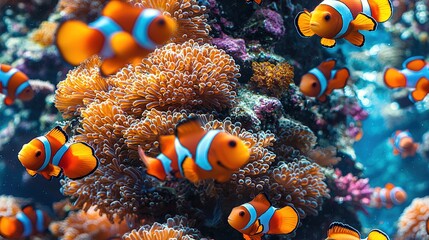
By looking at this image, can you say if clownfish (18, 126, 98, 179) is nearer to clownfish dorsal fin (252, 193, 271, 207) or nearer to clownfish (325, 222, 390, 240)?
clownfish dorsal fin (252, 193, 271, 207)

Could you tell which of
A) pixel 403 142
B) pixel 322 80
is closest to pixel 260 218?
pixel 322 80

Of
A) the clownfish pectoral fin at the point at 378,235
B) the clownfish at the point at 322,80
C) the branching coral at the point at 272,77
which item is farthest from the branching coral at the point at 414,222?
the clownfish pectoral fin at the point at 378,235

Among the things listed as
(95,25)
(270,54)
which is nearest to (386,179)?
(270,54)

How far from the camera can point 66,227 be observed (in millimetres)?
3662

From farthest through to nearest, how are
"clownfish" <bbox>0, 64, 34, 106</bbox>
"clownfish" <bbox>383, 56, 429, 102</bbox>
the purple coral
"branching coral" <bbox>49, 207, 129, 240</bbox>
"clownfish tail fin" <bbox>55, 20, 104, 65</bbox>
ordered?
1. the purple coral
2. "clownfish" <bbox>0, 64, 34, 106</bbox>
3. "clownfish" <bbox>383, 56, 429, 102</bbox>
4. "branching coral" <bbox>49, 207, 129, 240</bbox>
5. "clownfish tail fin" <bbox>55, 20, 104, 65</bbox>

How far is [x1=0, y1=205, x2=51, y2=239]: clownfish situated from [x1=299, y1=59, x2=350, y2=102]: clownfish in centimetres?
341

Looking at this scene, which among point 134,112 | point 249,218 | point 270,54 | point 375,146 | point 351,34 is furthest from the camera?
point 375,146

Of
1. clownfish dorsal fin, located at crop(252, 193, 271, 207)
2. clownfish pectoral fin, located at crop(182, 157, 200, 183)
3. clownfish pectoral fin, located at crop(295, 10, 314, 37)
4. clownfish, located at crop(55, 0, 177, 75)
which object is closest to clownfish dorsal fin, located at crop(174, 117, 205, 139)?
clownfish pectoral fin, located at crop(182, 157, 200, 183)

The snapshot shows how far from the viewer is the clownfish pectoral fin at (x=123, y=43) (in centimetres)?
161

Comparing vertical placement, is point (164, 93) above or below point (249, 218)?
above

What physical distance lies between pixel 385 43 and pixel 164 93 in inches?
384

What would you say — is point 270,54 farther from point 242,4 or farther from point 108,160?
point 108,160

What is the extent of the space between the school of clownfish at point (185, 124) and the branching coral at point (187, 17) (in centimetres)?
107

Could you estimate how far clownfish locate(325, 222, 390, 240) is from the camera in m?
2.31
